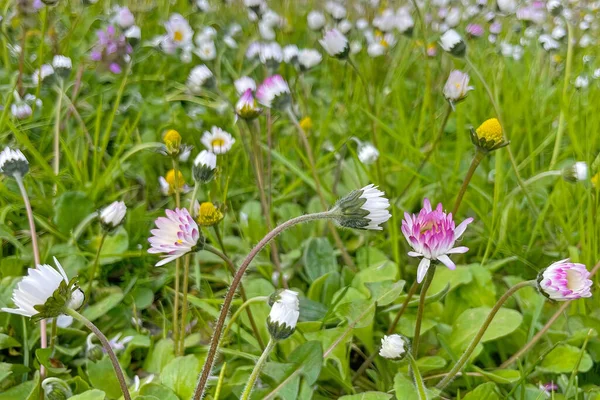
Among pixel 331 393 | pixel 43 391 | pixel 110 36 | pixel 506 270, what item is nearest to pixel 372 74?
pixel 110 36

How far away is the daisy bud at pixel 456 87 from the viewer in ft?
3.46

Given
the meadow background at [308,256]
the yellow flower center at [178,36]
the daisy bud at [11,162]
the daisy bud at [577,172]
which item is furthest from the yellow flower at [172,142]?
the yellow flower center at [178,36]

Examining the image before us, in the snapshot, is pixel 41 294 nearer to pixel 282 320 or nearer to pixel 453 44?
pixel 282 320

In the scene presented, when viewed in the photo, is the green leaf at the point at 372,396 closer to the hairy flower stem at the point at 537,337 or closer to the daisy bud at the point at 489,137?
the hairy flower stem at the point at 537,337

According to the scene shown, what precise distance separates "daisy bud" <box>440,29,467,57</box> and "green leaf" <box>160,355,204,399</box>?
83cm

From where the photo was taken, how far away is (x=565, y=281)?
69 cm

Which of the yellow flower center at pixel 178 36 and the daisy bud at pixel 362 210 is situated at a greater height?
the daisy bud at pixel 362 210

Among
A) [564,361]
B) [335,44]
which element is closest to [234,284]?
[564,361]

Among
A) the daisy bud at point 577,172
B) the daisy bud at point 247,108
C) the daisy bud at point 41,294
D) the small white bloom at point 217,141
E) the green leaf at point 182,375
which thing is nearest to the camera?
the daisy bud at point 41,294

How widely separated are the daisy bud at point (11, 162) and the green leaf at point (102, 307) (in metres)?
0.27

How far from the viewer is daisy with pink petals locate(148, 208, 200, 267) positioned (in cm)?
71

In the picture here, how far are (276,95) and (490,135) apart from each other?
487 millimetres

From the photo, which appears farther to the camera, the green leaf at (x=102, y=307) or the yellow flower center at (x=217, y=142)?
the yellow flower center at (x=217, y=142)

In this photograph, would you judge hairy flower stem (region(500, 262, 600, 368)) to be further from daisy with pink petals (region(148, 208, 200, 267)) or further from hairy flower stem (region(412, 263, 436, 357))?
daisy with pink petals (region(148, 208, 200, 267))
